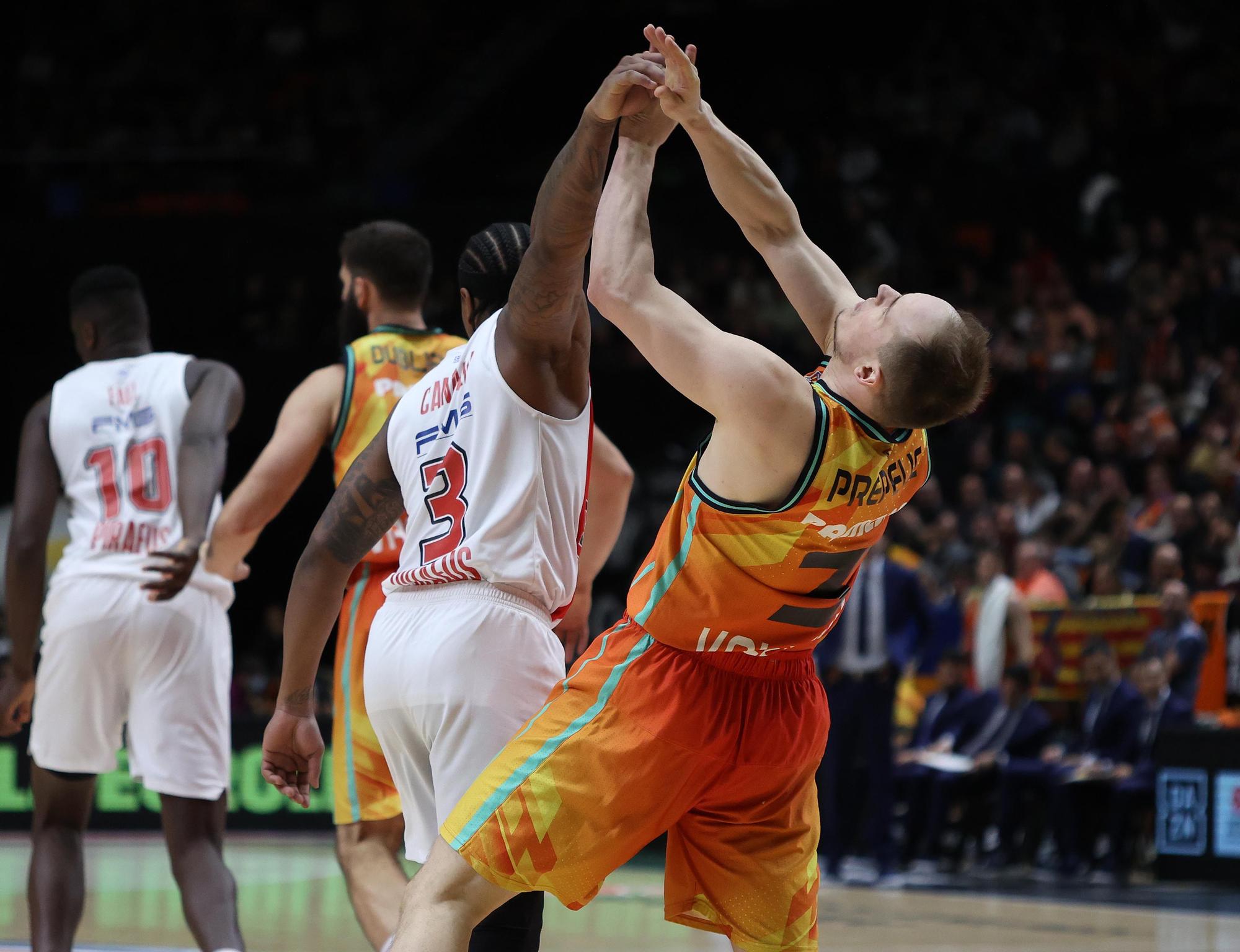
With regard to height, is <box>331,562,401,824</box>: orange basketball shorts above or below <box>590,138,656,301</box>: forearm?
below

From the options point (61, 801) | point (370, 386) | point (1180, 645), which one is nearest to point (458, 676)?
point (370, 386)

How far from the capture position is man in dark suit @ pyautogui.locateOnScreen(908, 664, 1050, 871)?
10961mm

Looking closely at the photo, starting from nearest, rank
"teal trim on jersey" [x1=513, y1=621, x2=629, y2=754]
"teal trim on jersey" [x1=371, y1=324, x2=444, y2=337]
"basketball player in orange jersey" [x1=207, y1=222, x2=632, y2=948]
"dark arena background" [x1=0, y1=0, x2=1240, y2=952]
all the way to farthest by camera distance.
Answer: "teal trim on jersey" [x1=513, y1=621, x2=629, y2=754] → "basketball player in orange jersey" [x1=207, y1=222, x2=632, y2=948] → "teal trim on jersey" [x1=371, y1=324, x2=444, y2=337] → "dark arena background" [x1=0, y1=0, x2=1240, y2=952]

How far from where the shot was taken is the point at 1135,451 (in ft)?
44.1

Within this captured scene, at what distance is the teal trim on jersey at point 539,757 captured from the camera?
3494 millimetres

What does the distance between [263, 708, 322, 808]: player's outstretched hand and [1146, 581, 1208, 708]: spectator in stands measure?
7804mm

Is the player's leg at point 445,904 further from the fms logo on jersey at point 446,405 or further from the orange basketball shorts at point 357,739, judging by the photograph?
the orange basketball shorts at point 357,739

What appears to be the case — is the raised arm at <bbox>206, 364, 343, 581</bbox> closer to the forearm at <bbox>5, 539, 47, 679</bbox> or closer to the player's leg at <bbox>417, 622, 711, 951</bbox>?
the forearm at <bbox>5, 539, 47, 679</bbox>

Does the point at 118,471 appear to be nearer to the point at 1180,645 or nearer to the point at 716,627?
the point at 716,627

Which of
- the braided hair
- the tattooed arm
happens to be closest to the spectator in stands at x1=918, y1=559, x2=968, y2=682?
the braided hair

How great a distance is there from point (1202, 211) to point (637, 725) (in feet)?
44.8

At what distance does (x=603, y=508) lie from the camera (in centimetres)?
480

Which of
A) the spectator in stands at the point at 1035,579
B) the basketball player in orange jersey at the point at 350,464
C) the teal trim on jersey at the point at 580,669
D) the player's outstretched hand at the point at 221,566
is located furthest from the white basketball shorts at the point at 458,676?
the spectator in stands at the point at 1035,579

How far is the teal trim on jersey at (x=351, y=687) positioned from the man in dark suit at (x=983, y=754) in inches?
262
